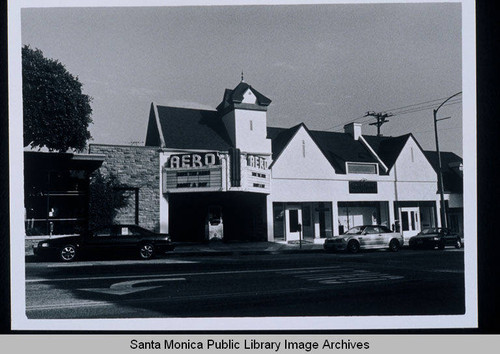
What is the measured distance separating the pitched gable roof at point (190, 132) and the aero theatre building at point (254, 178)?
0.11 feet

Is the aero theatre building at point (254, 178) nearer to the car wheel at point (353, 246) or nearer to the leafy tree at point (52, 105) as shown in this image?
the car wheel at point (353, 246)

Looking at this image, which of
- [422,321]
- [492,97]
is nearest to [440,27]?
[492,97]

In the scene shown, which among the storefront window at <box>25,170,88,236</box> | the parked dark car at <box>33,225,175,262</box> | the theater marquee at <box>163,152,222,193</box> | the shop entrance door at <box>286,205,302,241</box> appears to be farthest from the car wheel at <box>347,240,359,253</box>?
the storefront window at <box>25,170,88,236</box>

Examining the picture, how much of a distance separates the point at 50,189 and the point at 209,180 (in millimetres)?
5191

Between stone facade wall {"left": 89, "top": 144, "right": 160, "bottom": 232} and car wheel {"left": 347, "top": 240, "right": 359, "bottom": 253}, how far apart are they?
6.02 meters

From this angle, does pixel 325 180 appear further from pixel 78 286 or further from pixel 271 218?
pixel 78 286

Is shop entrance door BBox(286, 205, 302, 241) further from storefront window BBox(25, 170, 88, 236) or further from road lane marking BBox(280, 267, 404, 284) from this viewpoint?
storefront window BBox(25, 170, 88, 236)

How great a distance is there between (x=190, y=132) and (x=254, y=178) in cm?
271

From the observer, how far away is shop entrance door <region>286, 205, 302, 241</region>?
1515cm

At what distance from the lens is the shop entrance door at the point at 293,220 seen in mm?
15148

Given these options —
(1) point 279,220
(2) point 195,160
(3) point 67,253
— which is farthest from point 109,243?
(1) point 279,220

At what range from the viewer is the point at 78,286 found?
7152 millimetres

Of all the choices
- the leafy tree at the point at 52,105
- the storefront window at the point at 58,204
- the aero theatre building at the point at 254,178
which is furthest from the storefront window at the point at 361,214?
the leafy tree at the point at 52,105

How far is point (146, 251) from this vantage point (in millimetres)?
11117
